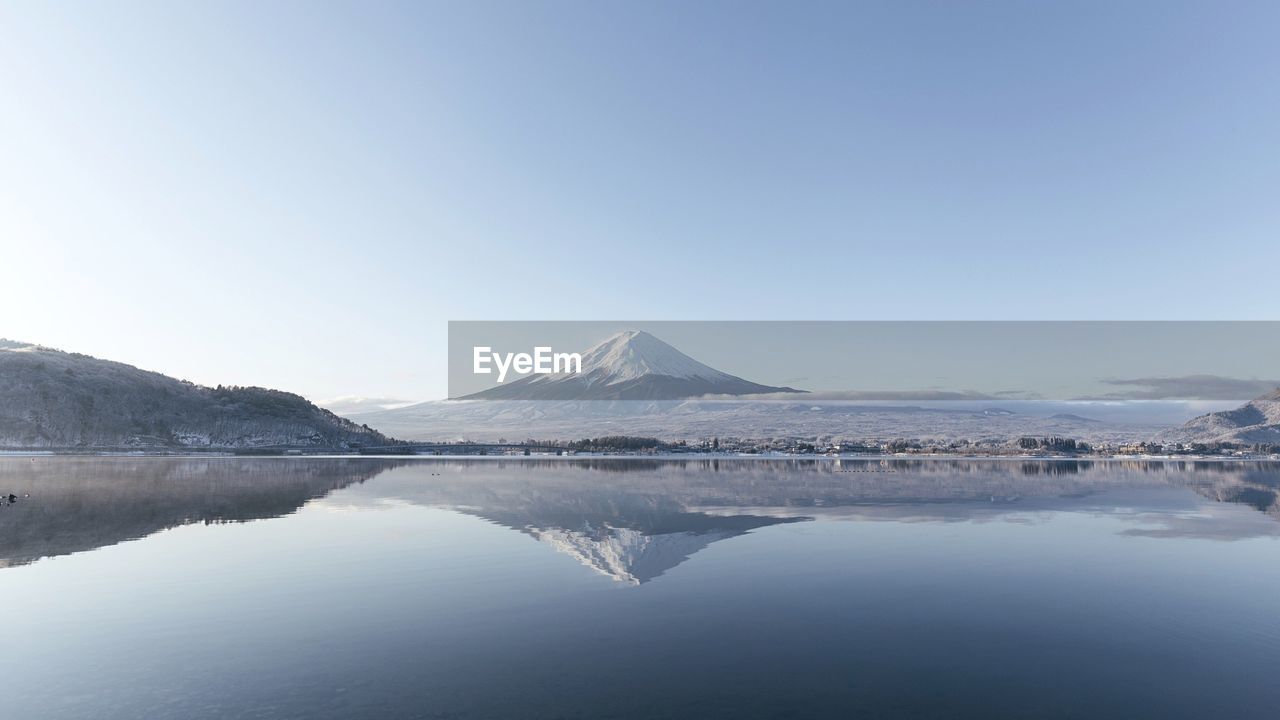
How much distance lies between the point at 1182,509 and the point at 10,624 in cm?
7123

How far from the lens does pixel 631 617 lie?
2078 cm

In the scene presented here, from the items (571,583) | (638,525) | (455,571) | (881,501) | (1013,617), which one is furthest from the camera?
(881,501)

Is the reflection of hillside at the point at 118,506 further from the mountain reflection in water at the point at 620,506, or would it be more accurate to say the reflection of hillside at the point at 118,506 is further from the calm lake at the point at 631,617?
the calm lake at the point at 631,617

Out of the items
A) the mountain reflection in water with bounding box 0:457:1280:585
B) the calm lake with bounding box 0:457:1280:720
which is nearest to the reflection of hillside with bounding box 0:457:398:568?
the mountain reflection in water with bounding box 0:457:1280:585

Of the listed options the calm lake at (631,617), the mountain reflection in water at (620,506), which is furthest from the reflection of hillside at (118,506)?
the calm lake at (631,617)

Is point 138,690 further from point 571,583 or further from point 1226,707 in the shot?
point 1226,707

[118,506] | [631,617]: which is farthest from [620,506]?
[118,506]

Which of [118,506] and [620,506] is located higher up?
[118,506]

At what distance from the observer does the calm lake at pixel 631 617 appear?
14.5 metres

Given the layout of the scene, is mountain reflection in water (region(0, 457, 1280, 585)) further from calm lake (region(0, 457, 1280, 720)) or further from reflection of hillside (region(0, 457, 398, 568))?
calm lake (region(0, 457, 1280, 720))

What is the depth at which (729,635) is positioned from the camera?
19.0 metres

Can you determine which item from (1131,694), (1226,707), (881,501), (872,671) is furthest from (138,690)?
(881,501)

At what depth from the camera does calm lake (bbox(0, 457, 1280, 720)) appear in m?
14.5

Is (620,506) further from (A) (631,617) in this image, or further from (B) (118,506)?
(B) (118,506)
